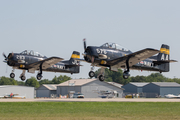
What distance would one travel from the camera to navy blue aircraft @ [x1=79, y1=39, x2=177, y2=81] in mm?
37750

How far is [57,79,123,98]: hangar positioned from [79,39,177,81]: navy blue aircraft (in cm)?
4445

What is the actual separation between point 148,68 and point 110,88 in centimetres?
5057

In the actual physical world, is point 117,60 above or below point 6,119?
above

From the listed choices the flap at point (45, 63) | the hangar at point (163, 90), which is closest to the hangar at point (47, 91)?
the hangar at point (163, 90)

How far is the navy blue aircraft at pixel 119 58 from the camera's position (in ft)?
124

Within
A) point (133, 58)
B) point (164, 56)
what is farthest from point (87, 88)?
point (133, 58)

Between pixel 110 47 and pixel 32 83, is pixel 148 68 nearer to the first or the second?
pixel 110 47

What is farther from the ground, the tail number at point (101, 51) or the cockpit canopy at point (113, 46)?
the cockpit canopy at point (113, 46)

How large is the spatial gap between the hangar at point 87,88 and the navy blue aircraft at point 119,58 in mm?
44454

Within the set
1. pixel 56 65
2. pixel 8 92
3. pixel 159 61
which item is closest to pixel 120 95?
pixel 8 92

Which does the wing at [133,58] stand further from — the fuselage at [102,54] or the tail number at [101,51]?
the tail number at [101,51]

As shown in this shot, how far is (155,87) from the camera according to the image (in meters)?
105

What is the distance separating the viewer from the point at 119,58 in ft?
127

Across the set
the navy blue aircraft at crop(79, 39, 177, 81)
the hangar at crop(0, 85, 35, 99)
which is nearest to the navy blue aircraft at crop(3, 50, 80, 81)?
the navy blue aircraft at crop(79, 39, 177, 81)
